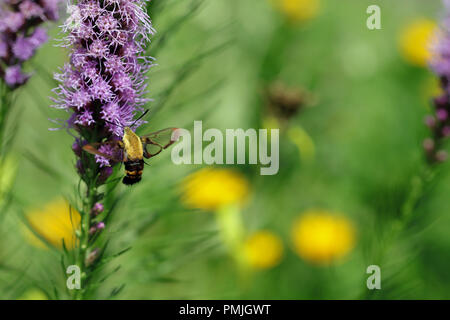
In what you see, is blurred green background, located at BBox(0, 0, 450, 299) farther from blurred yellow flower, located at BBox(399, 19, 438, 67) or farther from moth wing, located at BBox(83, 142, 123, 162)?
moth wing, located at BBox(83, 142, 123, 162)

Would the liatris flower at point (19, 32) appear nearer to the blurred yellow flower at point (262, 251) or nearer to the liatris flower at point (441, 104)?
the liatris flower at point (441, 104)

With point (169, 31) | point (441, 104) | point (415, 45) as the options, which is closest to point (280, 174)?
point (441, 104)

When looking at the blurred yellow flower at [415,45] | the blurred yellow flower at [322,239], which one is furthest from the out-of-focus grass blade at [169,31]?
the blurred yellow flower at [415,45]

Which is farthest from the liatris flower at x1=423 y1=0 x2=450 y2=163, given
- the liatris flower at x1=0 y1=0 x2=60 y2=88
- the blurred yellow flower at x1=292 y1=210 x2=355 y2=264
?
the liatris flower at x1=0 y1=0 x2=60 y2=88
